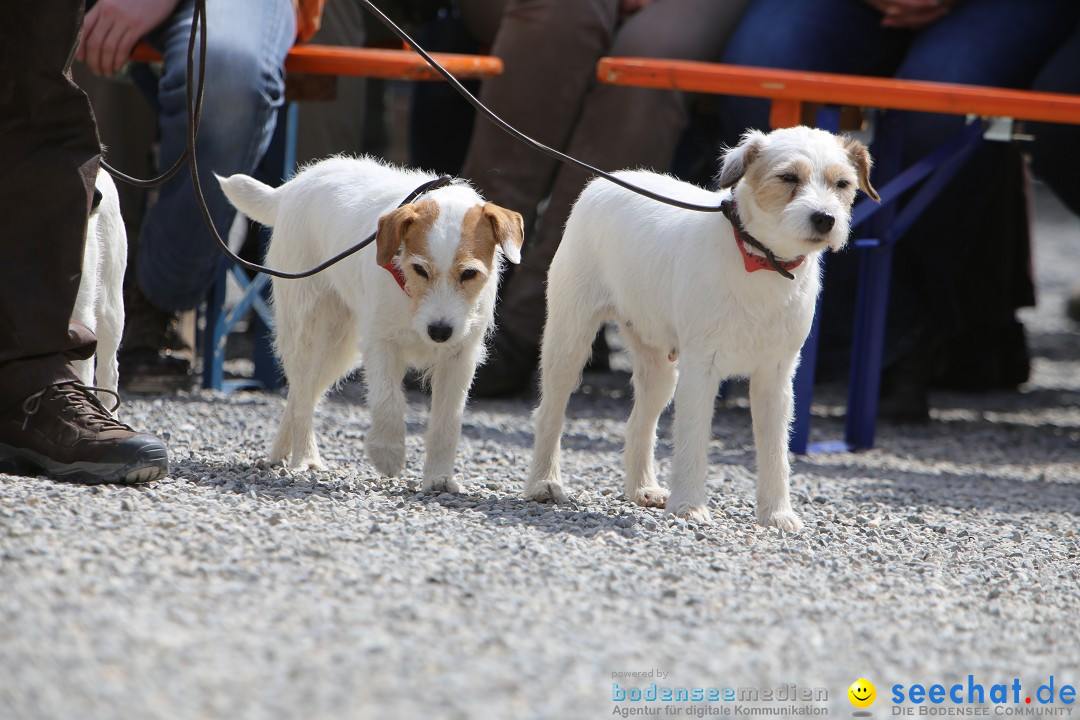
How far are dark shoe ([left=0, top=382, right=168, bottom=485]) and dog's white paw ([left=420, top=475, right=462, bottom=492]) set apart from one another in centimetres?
82

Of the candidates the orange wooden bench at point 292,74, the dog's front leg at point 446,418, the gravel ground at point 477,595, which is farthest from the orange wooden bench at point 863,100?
the dog's front leg at point 446,418

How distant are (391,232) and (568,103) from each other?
2683mm

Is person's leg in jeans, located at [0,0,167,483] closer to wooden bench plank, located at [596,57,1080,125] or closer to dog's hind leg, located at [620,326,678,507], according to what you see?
dog's hind leg, located at [620,326,678,507]

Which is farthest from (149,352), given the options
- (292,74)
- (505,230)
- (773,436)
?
(773,436)

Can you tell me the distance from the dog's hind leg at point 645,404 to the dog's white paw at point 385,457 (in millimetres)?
833

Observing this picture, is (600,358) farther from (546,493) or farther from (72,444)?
(72,444)

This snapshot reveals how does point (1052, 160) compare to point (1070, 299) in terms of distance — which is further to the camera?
point (1070, 299)

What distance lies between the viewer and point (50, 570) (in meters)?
2.54

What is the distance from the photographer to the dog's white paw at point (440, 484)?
3910 millimetres

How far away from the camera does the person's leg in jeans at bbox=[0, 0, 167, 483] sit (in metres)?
3.39

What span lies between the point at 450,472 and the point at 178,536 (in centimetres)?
121

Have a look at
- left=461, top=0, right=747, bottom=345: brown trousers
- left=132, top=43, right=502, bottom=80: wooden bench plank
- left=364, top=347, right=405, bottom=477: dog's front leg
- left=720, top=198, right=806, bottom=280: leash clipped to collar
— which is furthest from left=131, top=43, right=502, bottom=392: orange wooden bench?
left=720, top=198, right=806, bottom=280: leash clipped to collar

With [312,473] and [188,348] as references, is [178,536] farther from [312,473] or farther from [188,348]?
[188,348]

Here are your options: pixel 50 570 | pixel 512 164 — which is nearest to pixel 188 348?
pixel 512 164
